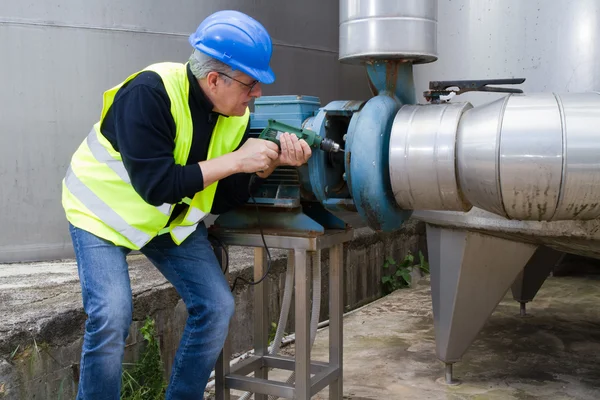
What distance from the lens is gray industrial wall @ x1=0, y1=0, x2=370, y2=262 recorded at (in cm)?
314

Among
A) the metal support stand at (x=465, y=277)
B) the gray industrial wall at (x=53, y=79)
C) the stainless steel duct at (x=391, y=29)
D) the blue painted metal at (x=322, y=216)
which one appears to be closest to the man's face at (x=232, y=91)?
the stainless steel duct at (x=391, y=29)

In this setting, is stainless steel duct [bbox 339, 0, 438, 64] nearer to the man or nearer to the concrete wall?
the man

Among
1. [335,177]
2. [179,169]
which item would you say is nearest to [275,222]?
[335,177]

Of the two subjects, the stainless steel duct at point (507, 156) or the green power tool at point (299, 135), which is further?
the green power tool at point (299, 135)

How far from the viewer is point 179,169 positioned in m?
1.80

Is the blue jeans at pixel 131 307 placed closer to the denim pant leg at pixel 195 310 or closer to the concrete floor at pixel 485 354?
the denim pant leg at pixel 195 310

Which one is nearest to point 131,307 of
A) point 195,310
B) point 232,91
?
point 195,310

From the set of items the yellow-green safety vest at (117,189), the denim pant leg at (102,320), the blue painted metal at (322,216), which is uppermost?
the yellow-green safety vest at (117,189)

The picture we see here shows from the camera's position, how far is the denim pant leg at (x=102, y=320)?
5.90 feet

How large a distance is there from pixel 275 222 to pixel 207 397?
0.95 metres

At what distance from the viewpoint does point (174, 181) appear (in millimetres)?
1785

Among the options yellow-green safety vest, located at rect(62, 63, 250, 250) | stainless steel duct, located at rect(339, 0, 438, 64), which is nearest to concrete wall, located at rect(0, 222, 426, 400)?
yellow-green safety vest, located at rect(62, 63, 250, 250)

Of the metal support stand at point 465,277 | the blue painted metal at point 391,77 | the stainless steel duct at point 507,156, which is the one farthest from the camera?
the metal support stand at point 465,277

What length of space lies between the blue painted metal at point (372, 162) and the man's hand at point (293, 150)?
0.43 feet
